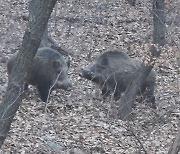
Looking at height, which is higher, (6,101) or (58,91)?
(6,101)

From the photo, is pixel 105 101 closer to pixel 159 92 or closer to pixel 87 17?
pixel 159 92

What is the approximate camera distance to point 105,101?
12023mm

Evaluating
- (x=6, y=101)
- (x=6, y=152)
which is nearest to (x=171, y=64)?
(x=6, y=152)

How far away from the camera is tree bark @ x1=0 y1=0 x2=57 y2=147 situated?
7055 mm

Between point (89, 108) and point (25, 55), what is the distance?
454 cm

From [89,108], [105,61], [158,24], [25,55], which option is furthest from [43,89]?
[25,55]

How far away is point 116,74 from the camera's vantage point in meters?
12.3

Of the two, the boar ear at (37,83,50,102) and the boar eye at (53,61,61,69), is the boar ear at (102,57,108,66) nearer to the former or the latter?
the boar eye at (53,61,61,69)

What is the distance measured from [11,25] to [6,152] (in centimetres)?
970

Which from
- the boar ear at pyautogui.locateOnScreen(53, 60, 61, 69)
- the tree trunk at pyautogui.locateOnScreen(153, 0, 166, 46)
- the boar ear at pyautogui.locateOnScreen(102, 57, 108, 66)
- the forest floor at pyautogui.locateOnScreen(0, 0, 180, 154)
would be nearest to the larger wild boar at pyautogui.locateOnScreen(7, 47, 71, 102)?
the boar ear at pyautogui.locateOnScreen(53, 60, 61, 69)

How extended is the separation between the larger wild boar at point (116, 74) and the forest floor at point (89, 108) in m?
Result: 0.27

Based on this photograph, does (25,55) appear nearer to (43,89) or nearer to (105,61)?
(43,89)

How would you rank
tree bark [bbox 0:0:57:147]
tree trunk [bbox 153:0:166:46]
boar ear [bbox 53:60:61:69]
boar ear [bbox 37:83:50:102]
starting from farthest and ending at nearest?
tree trunk [bbox 153:0:166:46] < boar ear [bbox 53:60:61:69] < boar ear [bbox 37:83:50:102] < tree bark [bbox 0:0:57:147]

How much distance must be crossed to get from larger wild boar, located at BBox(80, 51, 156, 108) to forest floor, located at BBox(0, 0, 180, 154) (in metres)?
0.27
